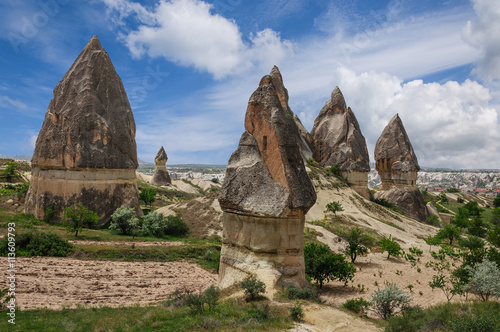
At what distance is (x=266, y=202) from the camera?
426 inches

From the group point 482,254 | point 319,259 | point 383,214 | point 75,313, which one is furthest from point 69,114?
point 383,214

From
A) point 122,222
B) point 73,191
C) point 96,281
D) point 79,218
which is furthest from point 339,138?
point 96,281

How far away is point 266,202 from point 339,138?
1378 inches

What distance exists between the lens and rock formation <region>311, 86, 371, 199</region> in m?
41.9

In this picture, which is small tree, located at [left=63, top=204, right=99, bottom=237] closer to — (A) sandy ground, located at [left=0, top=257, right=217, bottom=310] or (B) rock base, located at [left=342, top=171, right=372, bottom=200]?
(A) sandy ground, located at [left=0, top=257, right=217, bottom=310]

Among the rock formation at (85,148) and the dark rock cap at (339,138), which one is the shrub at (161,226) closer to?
the rock formation at (85,148)

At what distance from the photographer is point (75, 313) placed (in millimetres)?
9500

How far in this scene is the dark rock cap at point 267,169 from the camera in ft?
35.3

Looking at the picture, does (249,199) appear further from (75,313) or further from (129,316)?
(75,313)

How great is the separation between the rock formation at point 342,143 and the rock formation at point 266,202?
3217 cm

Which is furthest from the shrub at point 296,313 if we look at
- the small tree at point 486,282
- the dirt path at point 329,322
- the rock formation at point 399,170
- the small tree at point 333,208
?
the rock formation at point 399,170

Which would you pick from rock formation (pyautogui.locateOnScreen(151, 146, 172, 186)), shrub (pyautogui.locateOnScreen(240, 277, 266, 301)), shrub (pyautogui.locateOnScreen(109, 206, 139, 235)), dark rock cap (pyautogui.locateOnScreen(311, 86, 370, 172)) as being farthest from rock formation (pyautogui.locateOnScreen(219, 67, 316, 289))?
rock formation (pyautogui.locateOnScreen(151, 146, 172, 186))

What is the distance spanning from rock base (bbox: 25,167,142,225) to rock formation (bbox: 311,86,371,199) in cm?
2886

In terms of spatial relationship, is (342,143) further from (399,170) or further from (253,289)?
(253,289)
